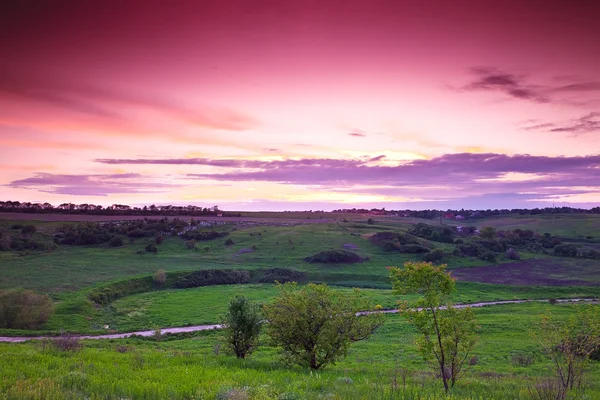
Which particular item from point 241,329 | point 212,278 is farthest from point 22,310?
point 212,278

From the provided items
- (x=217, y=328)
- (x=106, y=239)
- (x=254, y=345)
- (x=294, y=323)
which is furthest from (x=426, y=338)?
(x=106, y=239)

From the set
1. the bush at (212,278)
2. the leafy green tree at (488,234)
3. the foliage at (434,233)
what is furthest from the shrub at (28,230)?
the leafy green tree at (488,234)

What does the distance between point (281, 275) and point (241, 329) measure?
219 feet

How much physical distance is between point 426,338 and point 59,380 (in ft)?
49.7

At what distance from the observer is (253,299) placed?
2761 inches

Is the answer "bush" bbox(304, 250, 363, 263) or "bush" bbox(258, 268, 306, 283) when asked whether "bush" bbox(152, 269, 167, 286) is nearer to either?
"bush" bbox(258, 268, 306, 283)

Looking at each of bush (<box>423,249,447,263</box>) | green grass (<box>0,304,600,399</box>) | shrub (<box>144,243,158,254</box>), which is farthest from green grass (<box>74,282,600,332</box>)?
shrub (<box>144,243,158,254</box>)

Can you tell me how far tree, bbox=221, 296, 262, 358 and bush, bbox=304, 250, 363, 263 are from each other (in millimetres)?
80475

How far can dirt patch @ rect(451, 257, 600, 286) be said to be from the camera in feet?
299

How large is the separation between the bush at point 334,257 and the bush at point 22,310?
6739 cm

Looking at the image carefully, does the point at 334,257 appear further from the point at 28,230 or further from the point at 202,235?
the point at 28,230

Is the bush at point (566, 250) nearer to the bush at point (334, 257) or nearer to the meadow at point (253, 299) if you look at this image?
the meadow at point (253, 299)

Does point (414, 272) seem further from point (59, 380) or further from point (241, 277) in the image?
point (241, 277)

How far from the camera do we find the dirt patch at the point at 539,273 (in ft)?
299
